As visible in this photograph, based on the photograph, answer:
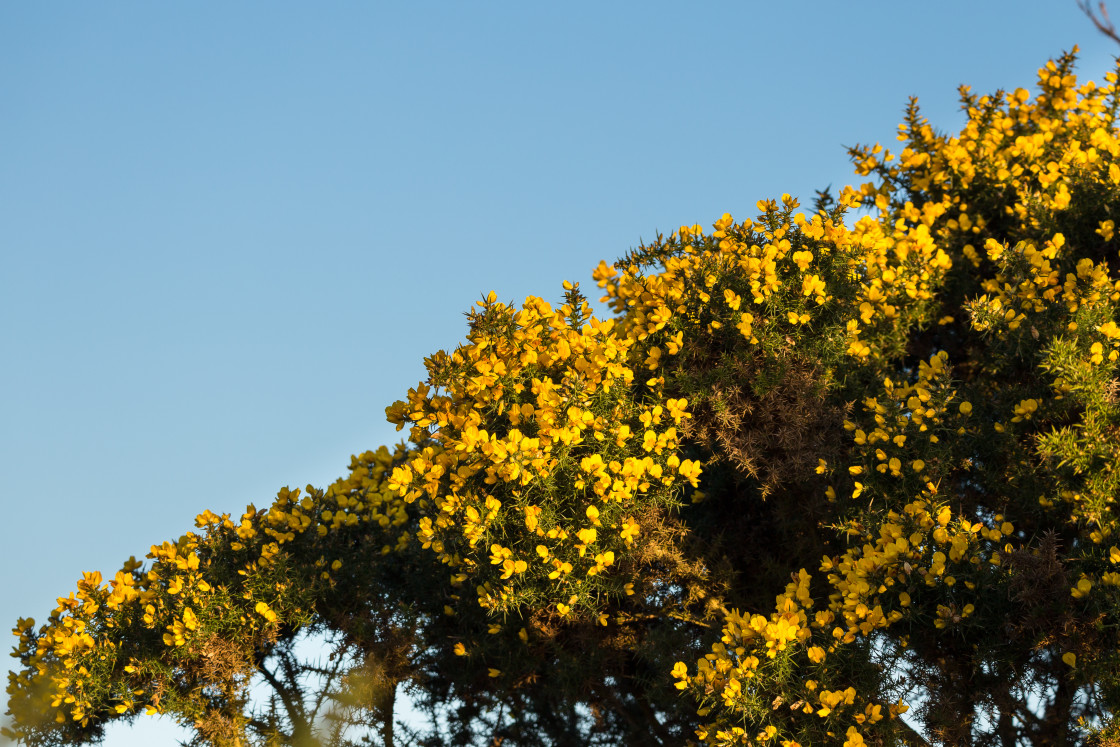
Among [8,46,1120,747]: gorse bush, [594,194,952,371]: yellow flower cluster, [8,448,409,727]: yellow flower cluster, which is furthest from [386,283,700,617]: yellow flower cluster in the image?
[8,448,409,727]: yellow flower cluster

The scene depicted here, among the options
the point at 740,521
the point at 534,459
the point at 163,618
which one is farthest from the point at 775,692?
the point at 163,618

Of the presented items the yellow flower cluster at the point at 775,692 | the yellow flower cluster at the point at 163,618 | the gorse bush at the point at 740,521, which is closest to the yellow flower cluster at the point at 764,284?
the gorse bush at the point at 740,521

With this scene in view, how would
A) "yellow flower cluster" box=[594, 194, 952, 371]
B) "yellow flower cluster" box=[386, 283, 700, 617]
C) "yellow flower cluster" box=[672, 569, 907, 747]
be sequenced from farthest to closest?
"yellow flower cluster" box=[594, 194, 952, 371] → "yellow flower cluster" box=[386, 283, 700, 617] → "yellow flower cluster" box=[672, 569, 907, 747]

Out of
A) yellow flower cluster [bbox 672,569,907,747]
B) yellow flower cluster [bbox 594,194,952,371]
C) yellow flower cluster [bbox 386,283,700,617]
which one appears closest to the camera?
yellow flower cluster [bbox 672,569,907,747]

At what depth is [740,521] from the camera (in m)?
7.16

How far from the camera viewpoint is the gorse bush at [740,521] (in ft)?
16.1

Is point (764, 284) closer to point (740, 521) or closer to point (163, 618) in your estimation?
point (740, 521)

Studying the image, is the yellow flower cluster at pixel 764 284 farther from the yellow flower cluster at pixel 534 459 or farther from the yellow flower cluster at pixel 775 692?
the yellow flower cluster at pixel 775 692

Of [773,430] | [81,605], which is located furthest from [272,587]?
[773,430]

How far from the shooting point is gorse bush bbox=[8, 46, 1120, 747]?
4.90 m

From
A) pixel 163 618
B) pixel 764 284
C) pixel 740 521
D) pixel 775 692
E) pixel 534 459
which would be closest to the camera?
pixel 775 692

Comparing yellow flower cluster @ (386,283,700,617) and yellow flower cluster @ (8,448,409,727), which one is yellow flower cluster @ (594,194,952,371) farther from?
yellow flower cluster @ (8,448,409,727)

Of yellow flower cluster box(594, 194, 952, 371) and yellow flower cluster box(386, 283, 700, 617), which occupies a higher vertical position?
yellow flower cluster box(594, 194, 952, 371)

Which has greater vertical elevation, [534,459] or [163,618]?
[163,618]
